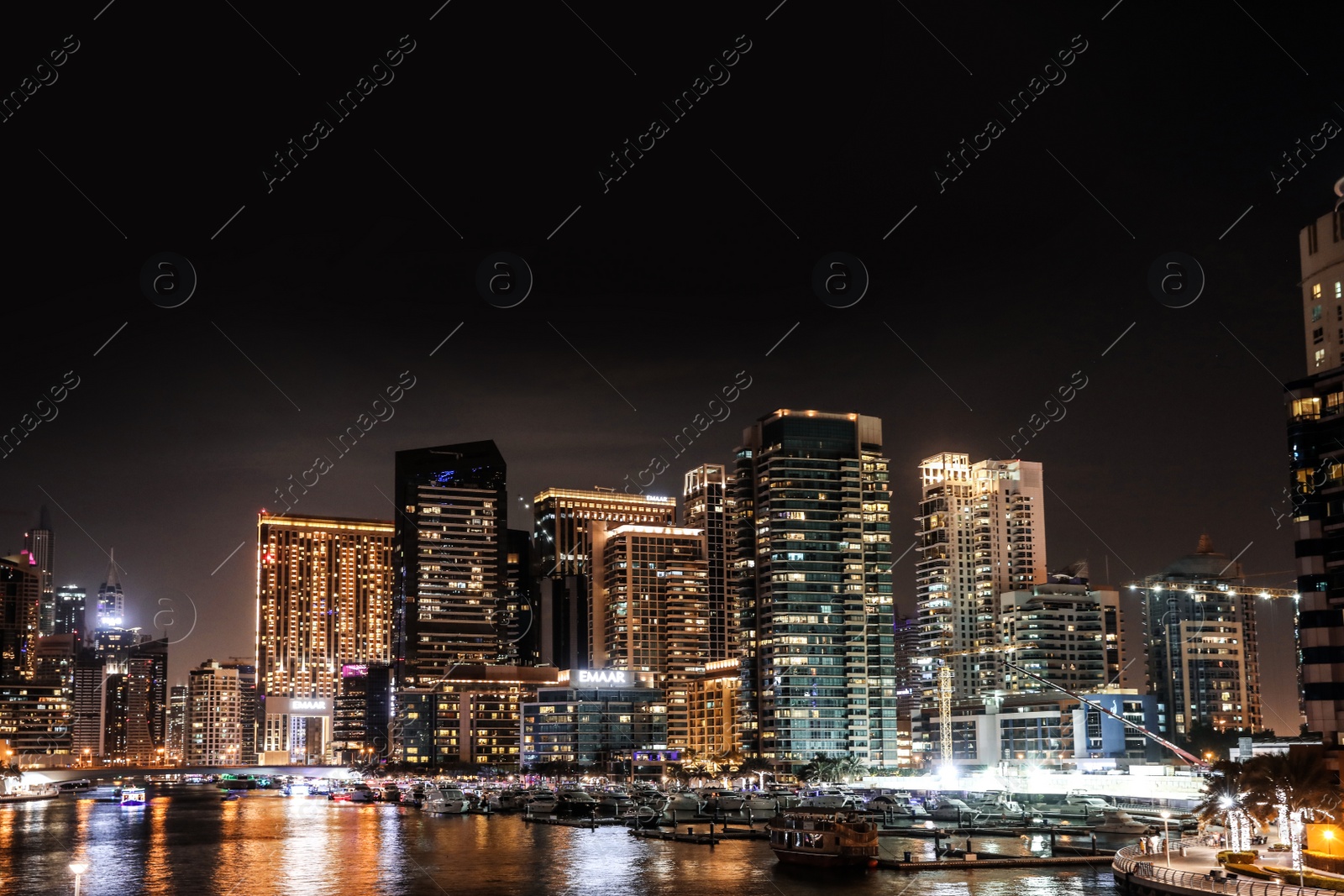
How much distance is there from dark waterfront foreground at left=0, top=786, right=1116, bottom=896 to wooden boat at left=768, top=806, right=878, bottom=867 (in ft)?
7.24

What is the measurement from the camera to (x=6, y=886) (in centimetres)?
10438

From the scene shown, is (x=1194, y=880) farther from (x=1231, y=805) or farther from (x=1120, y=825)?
(x=1120, y=825)

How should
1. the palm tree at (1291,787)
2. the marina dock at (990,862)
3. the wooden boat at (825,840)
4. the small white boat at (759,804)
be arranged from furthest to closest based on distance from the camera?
the small white boat at (759,804) → the wooden boat at (825,840) → the marina dock at (990,862) → the palm tree at (1291,787)

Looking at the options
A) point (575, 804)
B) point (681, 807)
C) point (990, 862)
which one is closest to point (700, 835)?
point (681, 807)

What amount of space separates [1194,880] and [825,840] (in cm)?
4458

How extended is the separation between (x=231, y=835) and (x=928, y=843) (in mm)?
78610

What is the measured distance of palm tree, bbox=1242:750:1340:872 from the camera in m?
84.4

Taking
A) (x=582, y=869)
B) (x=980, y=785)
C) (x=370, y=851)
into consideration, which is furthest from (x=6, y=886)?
(x=980, y=785)

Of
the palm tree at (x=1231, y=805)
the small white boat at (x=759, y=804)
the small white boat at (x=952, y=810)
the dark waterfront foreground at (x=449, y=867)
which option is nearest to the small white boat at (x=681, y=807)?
the small white boat at (x=759, y=804)

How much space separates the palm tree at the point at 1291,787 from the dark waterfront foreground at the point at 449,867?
1111cm

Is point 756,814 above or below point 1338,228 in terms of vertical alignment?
below

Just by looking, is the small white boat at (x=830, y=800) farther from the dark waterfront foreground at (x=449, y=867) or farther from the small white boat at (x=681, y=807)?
the dark waterfront foreground at (x=449, y=867)

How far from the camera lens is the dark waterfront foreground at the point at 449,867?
9931cm

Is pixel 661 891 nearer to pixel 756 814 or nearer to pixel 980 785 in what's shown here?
pixel 756 814
